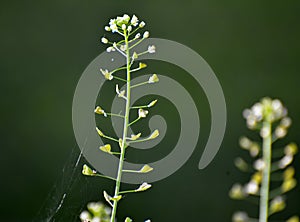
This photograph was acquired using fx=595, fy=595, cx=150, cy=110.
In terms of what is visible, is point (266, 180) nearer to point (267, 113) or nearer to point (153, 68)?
point (267, 113)

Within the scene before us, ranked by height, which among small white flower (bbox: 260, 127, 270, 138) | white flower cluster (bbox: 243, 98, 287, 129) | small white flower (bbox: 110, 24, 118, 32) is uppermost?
small white flower (bbox: 110, 24, 118, 32)

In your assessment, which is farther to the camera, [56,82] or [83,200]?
[56,82]

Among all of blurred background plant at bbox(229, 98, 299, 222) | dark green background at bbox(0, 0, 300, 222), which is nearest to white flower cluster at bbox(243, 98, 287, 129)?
blurred background plant at bbox(229, 98, 299, 222)

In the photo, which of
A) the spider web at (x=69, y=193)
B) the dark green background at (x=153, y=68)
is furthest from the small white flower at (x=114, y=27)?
the dark green background at (x=153, y=68)

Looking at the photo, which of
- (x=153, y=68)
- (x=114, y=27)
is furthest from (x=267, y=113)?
(x=153, y=68)

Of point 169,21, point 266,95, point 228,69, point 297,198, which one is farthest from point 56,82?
point 297,198

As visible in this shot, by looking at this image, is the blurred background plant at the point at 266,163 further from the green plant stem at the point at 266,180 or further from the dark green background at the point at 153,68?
the dark green background at the point at 153,68

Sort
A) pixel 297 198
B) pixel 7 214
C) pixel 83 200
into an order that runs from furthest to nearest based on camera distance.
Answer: pixel 297 198
pixel 7 214
pixel 83 200

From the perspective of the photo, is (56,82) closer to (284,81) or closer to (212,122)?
(212,122)

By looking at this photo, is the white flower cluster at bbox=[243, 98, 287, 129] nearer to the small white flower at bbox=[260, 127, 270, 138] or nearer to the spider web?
the small white flower at bbox=[260, 127, 270, 138]
